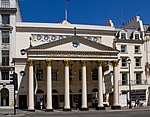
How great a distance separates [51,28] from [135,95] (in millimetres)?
20754

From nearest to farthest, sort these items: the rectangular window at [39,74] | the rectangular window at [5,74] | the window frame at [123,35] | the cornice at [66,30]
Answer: the rectangular window at [5,74]
the rectangular window at [39,74]
the cornice at [66,30]
the window frame at [123,35]

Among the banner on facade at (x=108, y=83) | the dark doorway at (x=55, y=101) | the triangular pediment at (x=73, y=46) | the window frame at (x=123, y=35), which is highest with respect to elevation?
the window frame at (x=123, y=35)

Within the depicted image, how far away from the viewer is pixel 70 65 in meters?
59.6

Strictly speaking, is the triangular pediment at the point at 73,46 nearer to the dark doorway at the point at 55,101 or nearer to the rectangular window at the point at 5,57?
the rectangular window at the point at 5,57

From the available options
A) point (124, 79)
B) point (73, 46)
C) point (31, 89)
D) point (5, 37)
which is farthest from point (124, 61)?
point (5, 37)

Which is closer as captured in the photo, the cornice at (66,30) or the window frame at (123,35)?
the cornice at (66,30)

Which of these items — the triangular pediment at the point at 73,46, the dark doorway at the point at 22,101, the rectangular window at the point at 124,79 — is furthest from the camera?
the rectangular window at the point at 124,79

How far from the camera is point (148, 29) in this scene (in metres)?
74.2

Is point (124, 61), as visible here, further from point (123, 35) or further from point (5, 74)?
point (5, 74)

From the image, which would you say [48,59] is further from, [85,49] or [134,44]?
[134,44]

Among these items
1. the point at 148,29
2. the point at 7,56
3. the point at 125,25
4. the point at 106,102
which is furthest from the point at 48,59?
the point at 125,25

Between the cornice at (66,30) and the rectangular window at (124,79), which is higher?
the cornice at (66,30)

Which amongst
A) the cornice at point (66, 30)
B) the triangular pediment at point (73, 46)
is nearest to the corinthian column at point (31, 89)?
the triangular pediment at point (73, 46)

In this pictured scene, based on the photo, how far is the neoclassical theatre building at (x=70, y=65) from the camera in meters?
55.2
